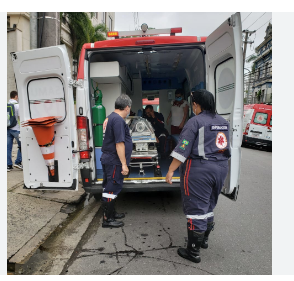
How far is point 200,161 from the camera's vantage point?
2689mm

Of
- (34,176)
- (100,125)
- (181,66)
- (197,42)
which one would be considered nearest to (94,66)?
(100,125)

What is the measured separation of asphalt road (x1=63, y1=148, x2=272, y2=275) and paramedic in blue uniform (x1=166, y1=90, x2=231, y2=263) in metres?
0.30

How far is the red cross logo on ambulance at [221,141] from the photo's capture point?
2684 millimetres

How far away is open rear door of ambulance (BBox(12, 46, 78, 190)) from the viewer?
3.29 m

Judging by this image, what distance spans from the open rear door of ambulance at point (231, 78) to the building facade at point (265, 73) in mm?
31209

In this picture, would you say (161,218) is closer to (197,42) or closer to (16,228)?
(16,228)

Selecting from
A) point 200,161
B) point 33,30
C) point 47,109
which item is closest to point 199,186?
point 200,161

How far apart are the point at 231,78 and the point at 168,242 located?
223 cm

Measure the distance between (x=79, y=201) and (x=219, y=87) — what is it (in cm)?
307

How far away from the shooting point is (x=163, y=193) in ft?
17.1

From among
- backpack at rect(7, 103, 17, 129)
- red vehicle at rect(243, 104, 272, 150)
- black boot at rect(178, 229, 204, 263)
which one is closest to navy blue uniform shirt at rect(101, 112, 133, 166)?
black boot at rect(178, 229, 204, 263)

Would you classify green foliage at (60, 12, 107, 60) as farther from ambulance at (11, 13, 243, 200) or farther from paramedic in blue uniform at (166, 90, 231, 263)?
paramedic in blue uniform at (166, 90, 231, 263)

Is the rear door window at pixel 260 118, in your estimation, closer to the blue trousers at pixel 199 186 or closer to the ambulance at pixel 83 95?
the ambulance at pixel 83 95

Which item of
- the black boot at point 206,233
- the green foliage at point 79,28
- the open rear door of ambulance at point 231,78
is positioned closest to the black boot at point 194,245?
the black boot at point 206,233
